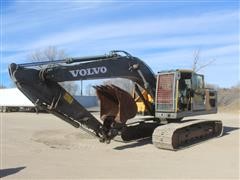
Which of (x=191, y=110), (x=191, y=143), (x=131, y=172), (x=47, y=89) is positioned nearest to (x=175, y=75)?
(x=191, y=110)

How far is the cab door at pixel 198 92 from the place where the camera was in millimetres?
13984

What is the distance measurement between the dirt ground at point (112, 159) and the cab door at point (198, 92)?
4.32ft

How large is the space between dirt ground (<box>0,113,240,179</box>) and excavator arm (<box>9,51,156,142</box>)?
0.86m

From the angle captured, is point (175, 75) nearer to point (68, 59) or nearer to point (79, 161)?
point (68, 59)

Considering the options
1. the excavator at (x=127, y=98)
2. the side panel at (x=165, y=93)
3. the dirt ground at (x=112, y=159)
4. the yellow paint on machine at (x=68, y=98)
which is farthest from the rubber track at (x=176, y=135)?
the yellow paint on machine at (x=68, y=98)

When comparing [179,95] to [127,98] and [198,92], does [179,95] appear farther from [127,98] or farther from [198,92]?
[127,98]

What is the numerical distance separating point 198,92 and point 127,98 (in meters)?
2.77

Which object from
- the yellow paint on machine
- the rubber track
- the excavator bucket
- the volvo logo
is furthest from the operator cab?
the yellow paint on machine

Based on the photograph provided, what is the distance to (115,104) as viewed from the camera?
549 inches

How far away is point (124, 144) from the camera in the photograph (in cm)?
1352

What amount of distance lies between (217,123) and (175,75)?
334cm

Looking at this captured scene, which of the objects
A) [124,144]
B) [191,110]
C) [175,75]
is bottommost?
[124,144]

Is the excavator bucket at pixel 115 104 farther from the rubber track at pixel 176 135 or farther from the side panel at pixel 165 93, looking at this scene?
the rubber track at pixel 176 135

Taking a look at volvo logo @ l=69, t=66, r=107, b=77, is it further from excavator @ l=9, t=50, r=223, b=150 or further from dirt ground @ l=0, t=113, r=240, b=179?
dirt ground @ l=0, t=113, r=240, b=179
